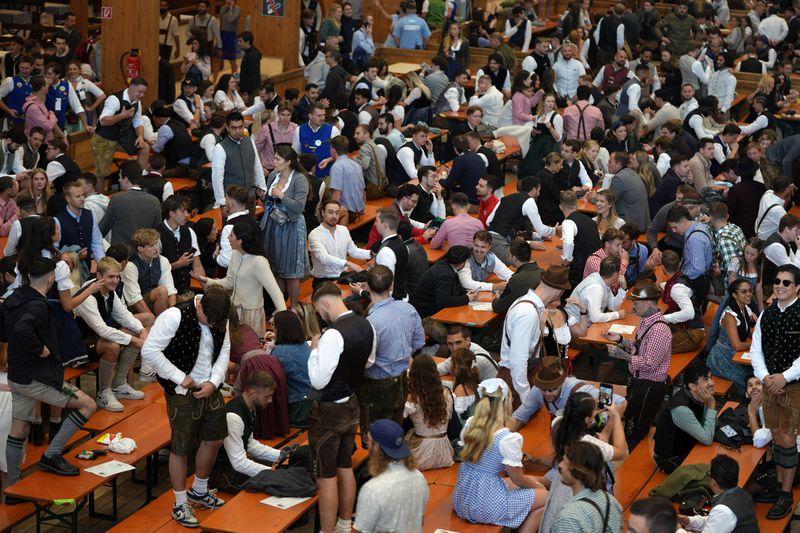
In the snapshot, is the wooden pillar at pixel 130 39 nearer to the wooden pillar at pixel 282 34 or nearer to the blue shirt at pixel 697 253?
the wooden pillar at pixel 282 34

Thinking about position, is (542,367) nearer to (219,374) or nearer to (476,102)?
(219,374)

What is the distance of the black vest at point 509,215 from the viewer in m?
11.4

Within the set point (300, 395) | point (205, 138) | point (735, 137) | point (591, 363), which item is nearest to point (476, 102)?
point (735, 137)

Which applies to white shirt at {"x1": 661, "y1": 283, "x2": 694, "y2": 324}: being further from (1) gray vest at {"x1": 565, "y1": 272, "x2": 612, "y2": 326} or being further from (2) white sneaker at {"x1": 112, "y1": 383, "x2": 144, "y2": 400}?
(2) white sneaker at {"x1": 112, "y1": 383, "x2": 144, "y2": 400}

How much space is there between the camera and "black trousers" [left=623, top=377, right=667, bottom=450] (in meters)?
8.73

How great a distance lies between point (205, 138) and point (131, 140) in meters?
1.06

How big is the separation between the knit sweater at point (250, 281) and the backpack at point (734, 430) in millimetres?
3206

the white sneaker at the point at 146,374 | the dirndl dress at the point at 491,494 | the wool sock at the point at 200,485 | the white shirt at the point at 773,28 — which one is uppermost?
the white shirt at the point at 773,28

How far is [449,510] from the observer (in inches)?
289

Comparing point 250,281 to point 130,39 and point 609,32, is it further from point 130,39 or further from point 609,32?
point 609,32

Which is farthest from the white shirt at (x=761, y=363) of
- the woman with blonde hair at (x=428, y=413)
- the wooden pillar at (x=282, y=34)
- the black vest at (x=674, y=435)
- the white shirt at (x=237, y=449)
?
the wooden pillar at (x=282, y=34)

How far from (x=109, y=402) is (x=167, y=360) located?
1.86m

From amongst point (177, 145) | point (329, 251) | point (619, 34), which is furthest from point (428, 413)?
point (619, 34)

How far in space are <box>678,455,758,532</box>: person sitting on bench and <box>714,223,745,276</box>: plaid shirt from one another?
4189mm
